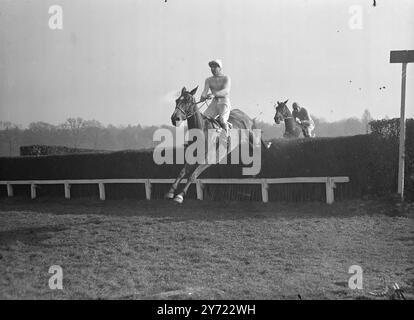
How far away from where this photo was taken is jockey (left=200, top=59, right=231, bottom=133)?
8641 mm

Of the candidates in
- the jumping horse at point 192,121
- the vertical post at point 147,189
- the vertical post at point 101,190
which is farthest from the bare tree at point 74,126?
the jumping horse at point 192,121

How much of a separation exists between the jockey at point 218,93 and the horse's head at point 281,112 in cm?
144

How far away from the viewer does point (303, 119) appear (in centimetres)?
1109

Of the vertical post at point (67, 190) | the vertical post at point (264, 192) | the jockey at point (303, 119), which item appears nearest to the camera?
the jockey at point (303, 119)

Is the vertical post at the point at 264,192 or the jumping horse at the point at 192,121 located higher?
the jumping horse at the point at 192,121

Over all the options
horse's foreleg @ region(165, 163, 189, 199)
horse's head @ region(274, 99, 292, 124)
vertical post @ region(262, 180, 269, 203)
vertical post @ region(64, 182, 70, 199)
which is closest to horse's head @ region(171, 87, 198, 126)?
horse's foreleg @ region(165, 163, 189, 199)

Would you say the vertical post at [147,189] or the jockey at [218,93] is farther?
the vertical post at [147,189]

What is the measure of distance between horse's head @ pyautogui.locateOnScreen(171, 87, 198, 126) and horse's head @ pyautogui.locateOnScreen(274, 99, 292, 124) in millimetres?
2024

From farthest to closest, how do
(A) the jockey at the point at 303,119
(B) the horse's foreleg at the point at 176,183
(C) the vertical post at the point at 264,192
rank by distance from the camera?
(C) the vertical post at the point at 264,192 < (A) the jockey at the point at 303,119 < (B) the horse's foreleg at the point at 176,183

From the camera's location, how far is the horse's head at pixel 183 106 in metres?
8.40

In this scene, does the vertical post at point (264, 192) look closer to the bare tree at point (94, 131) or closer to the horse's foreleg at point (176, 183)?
the horse's foreleg at point (176, 183)

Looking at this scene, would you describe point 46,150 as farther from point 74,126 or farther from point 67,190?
point 74,126

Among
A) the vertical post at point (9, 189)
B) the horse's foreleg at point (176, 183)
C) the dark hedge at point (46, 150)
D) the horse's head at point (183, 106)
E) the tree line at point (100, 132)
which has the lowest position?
the vertical post at point (9, 189)

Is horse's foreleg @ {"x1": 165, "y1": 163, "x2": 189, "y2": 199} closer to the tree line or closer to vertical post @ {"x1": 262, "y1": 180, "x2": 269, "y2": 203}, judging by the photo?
the tree line
